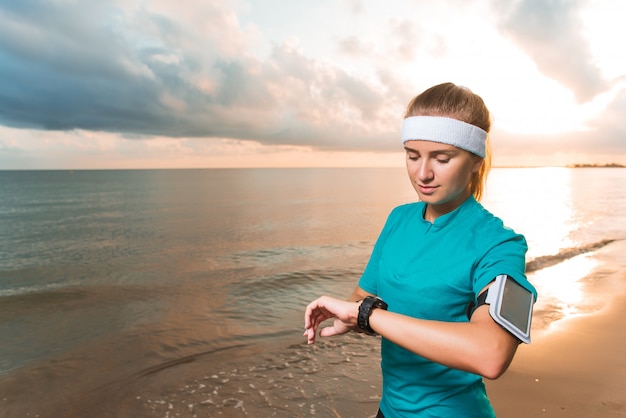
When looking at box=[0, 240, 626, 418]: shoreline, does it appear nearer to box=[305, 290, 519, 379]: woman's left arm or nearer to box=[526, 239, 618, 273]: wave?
box=[305, 290, 519, 379]: woman's left arm

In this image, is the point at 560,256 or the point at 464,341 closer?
the point at 464,341

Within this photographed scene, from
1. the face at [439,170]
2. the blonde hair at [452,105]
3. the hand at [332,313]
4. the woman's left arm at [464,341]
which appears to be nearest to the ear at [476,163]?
the face at [439,170]

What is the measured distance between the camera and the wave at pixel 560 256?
15645 millimetres

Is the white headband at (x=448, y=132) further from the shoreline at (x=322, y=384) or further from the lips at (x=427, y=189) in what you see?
the shoreline at (x=322, y=384)

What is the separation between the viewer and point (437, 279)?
70.4 inches

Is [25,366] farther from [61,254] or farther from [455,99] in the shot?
[61,254]

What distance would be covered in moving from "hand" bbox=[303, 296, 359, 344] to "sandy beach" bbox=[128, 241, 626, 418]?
422 cm

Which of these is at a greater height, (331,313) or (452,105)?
(452,105)

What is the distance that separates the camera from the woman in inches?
64.5

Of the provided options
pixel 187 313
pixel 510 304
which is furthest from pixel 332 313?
pixel 187 313

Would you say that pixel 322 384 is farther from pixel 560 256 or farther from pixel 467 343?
pixel 560 256

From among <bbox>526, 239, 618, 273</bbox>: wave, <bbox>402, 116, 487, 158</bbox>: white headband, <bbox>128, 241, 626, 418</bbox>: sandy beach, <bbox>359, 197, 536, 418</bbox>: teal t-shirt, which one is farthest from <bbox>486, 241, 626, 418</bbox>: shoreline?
<bbox>526, 239, 618, 273</bbox>: wave

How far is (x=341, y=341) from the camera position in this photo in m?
8.06

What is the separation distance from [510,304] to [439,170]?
2.22ft
